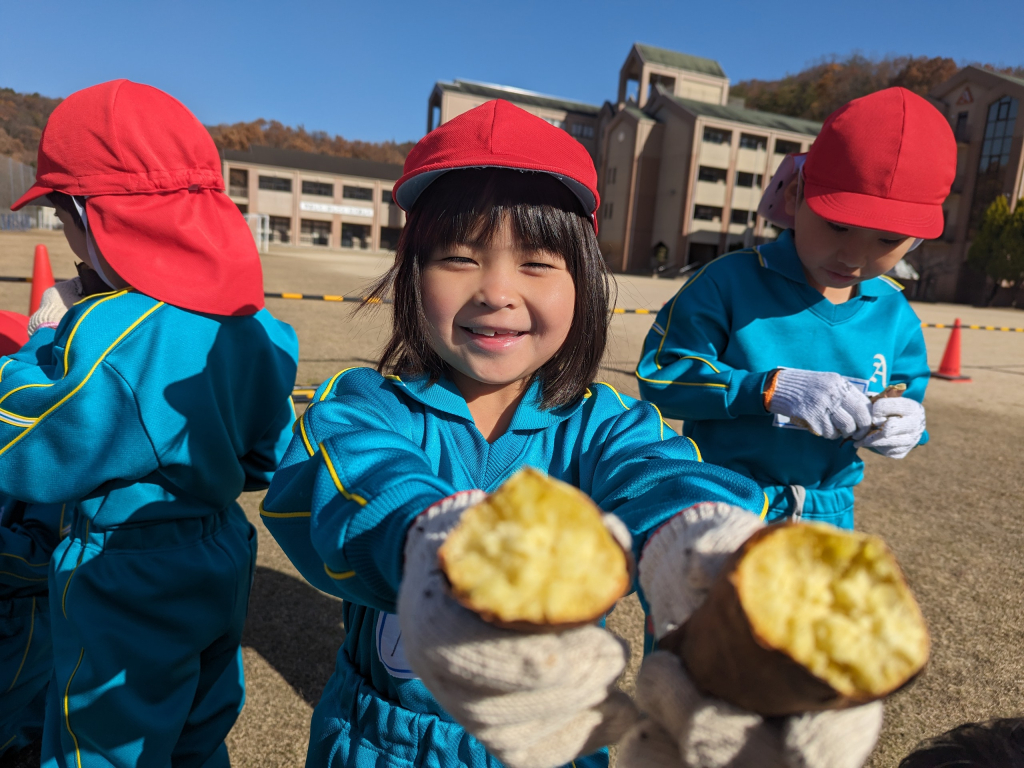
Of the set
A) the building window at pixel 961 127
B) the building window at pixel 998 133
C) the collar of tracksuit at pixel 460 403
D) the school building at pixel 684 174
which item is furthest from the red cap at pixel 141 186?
the building window at pixel 961 127

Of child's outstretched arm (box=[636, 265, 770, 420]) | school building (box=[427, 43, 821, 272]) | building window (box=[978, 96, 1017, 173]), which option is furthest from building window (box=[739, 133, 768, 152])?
child's outstretched arm (box=[636, 265, 770, 420])

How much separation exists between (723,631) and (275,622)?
285 cm

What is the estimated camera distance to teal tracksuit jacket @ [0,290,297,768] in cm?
160

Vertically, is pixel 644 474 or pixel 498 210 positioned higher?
pixel 498 210

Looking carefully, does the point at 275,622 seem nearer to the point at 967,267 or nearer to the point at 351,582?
the point at 351,582

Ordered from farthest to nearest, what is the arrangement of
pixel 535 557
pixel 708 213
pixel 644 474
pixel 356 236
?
pixel 356 236
pixel 708 213
pixel 644 474
pixel 535 557

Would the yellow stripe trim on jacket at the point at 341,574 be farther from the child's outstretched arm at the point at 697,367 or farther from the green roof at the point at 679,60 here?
the green roof at the point at 679,60

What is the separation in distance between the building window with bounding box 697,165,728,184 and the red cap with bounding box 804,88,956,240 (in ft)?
144

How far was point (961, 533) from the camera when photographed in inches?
170

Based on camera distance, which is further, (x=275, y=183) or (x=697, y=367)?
(x=275, y=183)

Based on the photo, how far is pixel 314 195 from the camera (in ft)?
183

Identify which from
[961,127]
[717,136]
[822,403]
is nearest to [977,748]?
[822,403]

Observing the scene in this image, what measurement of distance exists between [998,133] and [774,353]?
142ft

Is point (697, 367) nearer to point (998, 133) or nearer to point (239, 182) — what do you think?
point (998, 133)
